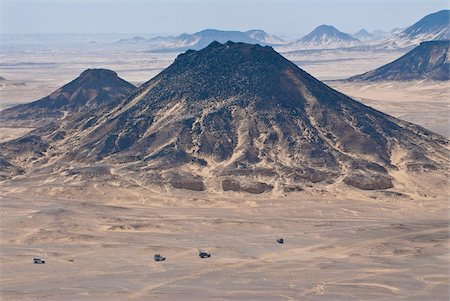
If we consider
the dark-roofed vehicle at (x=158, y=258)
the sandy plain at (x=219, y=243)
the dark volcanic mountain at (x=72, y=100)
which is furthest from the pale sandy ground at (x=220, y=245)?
the dark volcanic mountain at (x=72, y=100)

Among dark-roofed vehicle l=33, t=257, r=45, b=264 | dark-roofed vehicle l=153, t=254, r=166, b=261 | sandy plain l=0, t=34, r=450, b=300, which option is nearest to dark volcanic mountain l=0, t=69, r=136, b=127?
sandy plain l=0, t=34, r=450, b=300

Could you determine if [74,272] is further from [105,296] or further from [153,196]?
[153,196]

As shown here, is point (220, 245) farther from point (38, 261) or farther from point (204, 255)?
point (38, 261)

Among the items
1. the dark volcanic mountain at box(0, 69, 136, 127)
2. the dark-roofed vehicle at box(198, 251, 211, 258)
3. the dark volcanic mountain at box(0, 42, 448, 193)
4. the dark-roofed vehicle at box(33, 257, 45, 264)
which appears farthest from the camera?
the dark volcanic mountain at box(0, 69, 136, 127)

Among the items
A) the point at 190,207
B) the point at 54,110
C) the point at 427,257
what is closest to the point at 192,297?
the point at 427,257

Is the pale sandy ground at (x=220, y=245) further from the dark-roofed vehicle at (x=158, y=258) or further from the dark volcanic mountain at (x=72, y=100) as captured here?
the dark volcanic mountain at (x=72, y=100)

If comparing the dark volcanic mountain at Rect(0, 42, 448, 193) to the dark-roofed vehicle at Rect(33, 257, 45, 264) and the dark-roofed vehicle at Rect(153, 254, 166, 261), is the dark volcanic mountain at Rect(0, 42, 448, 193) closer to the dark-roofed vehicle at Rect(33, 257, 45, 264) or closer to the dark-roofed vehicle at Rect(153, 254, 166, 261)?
the dark-roofed vehicle at Rect(153, 254, 166, 261)
